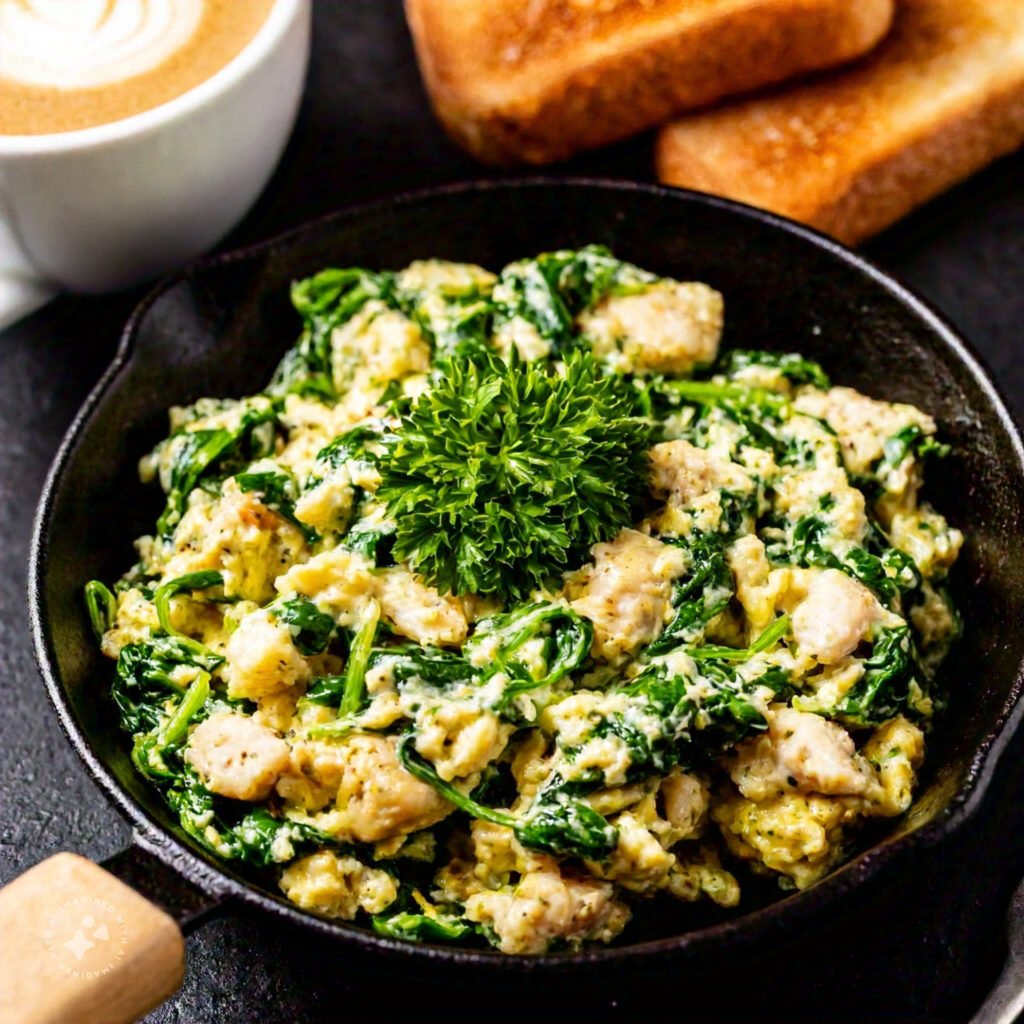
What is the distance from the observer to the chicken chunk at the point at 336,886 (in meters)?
2.60

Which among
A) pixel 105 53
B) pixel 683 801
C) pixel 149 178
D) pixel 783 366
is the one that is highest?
pixel 105 53

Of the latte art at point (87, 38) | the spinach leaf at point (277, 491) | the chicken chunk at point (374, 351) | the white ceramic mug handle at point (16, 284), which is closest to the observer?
the spinach leaf at point (277, 491)

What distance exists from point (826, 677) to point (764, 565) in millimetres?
265

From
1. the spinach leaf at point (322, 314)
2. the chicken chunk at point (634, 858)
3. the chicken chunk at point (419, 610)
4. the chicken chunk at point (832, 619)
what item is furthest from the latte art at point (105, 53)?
the chicken chunk at point (634, 858)

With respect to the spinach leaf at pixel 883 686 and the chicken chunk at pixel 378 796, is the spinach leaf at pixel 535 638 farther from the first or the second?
the spinach leaf at pixel 883 686

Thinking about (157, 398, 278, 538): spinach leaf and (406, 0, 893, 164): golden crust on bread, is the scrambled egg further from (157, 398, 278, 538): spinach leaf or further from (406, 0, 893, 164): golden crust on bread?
(406, 0, 893, 164): golden crust on bread

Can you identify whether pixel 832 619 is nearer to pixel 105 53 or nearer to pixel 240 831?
pixel 240 831

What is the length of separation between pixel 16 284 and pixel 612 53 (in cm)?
184

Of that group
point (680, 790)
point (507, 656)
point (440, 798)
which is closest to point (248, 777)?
point (440, 798)

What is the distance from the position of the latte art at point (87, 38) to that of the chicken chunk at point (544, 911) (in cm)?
230

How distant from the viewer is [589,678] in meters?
2.75

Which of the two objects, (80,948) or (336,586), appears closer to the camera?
(80,948)

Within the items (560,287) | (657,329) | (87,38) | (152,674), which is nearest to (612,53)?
(560,287)

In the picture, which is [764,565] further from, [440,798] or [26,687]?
[26,687]
